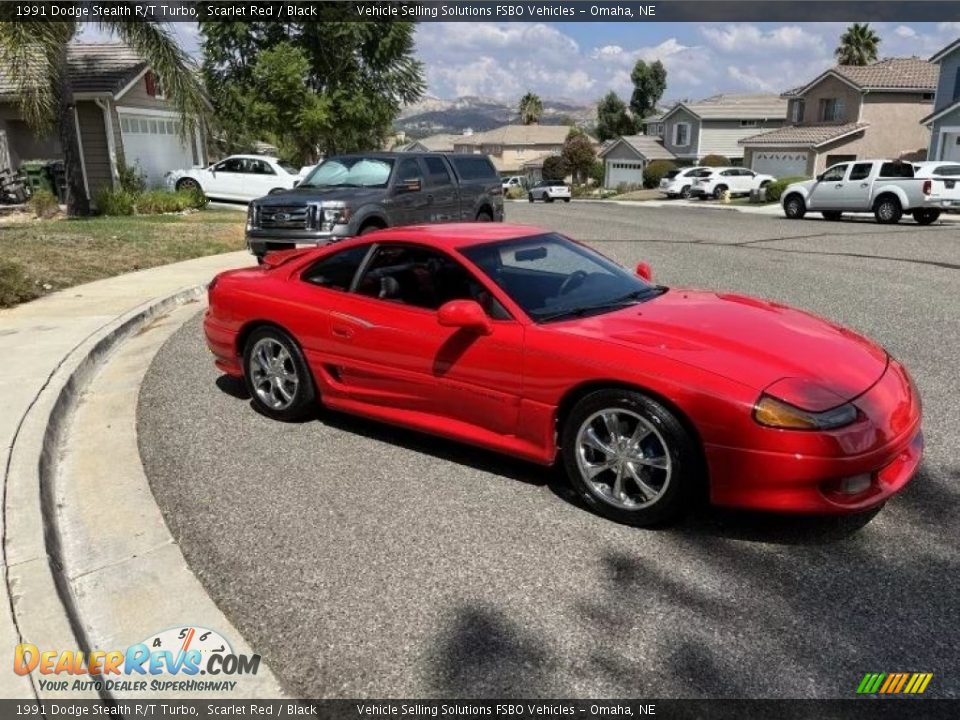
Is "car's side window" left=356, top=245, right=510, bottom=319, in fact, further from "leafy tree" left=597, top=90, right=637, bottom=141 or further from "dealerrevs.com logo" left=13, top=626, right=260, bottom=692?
"leafy tree" left=597, top=90, right=637, bottom=141

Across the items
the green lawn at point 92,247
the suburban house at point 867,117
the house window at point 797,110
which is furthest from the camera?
the house window at point 797,110

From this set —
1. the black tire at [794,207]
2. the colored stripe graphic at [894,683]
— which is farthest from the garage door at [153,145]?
the colored stripe graphic at [894,683]

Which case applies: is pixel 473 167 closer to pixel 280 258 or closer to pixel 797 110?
pixel 280 258

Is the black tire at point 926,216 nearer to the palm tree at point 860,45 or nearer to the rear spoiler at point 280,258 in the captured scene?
the rear spoiler at point 280,258

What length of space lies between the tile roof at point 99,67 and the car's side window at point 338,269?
63.3ft

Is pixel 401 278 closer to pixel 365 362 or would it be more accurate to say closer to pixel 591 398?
pixel 365 362

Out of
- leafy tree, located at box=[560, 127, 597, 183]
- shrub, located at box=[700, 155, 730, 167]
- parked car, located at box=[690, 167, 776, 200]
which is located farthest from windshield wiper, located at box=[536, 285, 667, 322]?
leafy tree, located at box=[560, 127, 597, 183]

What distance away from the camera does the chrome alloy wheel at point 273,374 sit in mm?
5355

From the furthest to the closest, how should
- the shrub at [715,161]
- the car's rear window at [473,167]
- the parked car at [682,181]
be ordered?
the shrub at [715,161], the parked car at [682,181], the car's rear window at [473,167]

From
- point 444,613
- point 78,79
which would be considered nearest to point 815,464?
point 444,613

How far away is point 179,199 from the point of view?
67.2 ft

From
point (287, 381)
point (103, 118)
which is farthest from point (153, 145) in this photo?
point (287, 381)

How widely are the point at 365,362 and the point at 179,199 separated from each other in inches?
694

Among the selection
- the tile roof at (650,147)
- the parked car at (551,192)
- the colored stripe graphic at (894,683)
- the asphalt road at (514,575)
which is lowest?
the parked car at (551,192)
